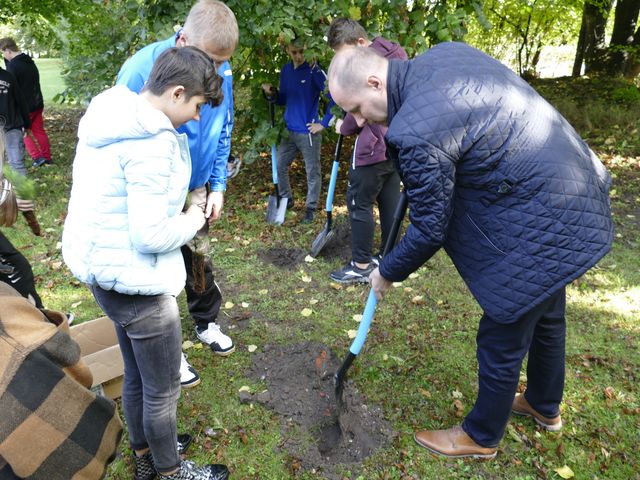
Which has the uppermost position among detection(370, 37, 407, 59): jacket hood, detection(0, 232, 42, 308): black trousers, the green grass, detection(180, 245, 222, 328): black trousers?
detection(370, 37, 407, 59): jacket hood

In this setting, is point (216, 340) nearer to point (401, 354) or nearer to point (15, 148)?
point (401, 354)

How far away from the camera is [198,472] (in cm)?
Answer: 235

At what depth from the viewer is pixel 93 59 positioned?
539 cm

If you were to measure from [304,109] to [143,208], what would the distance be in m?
3.84

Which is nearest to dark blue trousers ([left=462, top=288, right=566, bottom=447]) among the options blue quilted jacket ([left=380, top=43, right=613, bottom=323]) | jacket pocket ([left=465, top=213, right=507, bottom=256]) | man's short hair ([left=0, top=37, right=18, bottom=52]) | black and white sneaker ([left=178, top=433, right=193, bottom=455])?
blue quilted jacket ([left=380, top=43, right=613, bottom=323])

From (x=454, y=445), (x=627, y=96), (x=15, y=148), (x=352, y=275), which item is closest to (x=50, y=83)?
(x=15, y=148)

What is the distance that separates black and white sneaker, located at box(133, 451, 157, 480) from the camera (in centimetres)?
234

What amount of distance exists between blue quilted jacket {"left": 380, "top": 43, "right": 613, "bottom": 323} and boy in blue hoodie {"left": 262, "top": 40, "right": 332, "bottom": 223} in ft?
10.5

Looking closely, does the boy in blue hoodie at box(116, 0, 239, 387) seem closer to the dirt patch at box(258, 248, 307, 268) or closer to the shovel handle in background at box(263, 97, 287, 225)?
the dirt patch at box(258, 248, 307, 268)

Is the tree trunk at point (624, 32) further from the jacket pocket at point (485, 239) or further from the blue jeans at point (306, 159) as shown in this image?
the jacket pocket at point (485, 239)

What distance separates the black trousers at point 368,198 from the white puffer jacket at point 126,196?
2392mm

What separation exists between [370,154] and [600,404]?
92.4 inches

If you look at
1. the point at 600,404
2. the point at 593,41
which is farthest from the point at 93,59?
the point at 593,41

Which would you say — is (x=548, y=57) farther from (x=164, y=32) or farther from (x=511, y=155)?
(x=511, y=155)
